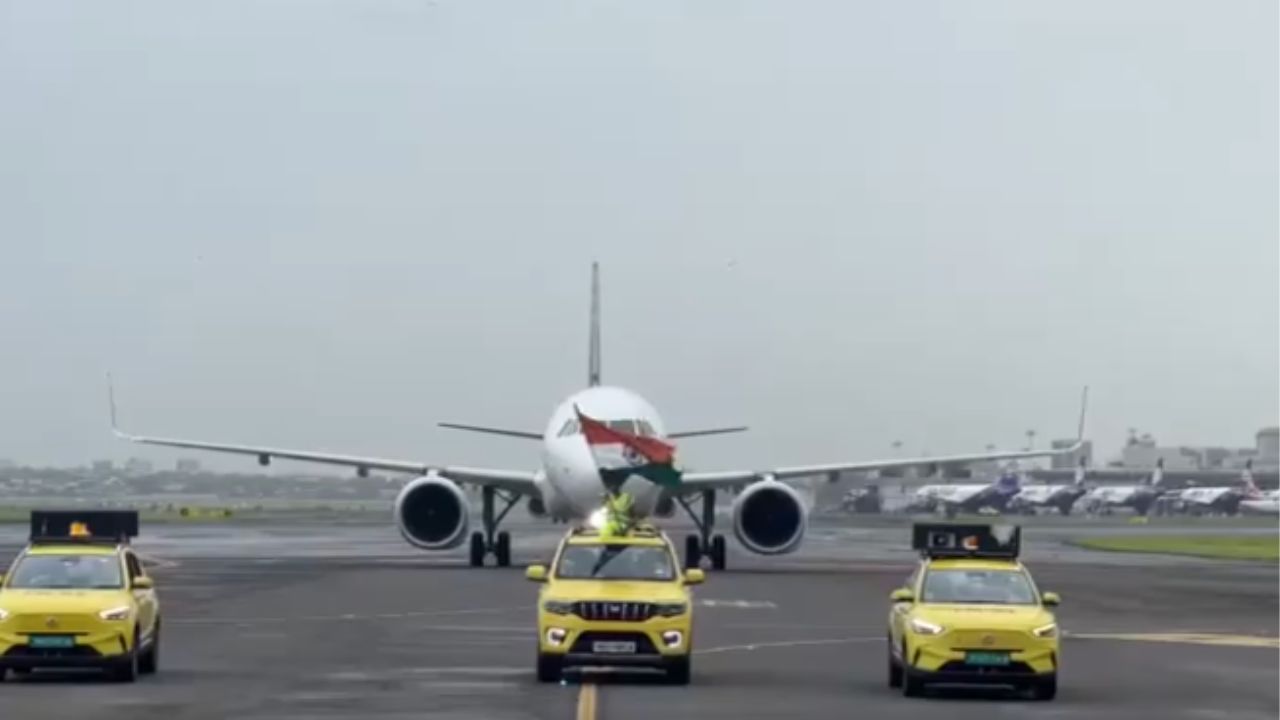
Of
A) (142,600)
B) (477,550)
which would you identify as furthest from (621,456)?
(142,600)

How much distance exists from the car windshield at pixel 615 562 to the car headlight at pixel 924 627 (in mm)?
3159

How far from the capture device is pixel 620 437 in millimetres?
48938

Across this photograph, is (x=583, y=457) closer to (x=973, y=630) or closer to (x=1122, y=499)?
(x=973, y=630)

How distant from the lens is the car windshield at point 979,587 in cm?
2664

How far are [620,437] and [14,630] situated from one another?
78.1 feet

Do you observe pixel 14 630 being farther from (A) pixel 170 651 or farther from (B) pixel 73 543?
(A) pixel 170 651

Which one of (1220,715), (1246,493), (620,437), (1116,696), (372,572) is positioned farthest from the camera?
(1246,493)

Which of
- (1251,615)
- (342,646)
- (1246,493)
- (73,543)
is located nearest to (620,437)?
(1251,615)

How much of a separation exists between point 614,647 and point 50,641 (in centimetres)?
602

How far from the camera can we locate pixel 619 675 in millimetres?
27641

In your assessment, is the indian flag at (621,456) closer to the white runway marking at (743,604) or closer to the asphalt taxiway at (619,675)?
the asphalt taxiway at (619,675)

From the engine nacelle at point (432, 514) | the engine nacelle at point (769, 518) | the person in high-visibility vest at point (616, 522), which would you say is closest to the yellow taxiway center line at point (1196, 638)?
the person in high-visibility vest at point (616, 522)

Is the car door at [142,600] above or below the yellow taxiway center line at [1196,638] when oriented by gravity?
above

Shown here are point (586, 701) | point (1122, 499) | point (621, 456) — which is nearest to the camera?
point (586, 701)
